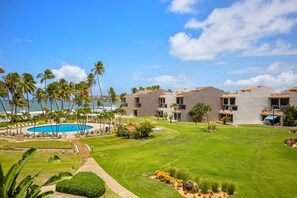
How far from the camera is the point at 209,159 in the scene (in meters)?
34.7

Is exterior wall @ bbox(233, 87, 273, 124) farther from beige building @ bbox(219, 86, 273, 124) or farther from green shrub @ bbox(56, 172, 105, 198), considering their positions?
green shrub @ bbox(56, 172, 105, 198)

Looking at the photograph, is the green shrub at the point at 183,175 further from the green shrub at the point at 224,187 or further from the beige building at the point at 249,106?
the beige building at the point at 249,106

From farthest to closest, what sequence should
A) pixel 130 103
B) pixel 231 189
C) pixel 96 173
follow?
pixel 130 103 → pixel 96 173 → pixel 231 189

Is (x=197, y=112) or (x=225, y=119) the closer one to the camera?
(x=225, y=119)

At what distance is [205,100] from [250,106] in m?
13.6

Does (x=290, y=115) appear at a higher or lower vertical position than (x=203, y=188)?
higher

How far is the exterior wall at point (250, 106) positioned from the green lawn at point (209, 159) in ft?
63.6

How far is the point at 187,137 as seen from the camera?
51.1 meters

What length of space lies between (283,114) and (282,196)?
165ft

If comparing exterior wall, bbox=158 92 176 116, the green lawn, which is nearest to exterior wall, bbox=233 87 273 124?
the green lawn

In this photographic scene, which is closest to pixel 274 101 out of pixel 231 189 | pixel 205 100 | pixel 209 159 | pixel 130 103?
pixel 205 100

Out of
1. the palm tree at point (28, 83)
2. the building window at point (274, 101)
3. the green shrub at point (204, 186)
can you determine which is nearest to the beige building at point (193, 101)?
the building window at point (274, 101)

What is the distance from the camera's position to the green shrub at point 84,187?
805 inches

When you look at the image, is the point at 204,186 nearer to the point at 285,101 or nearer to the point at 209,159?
the point at 209,159
